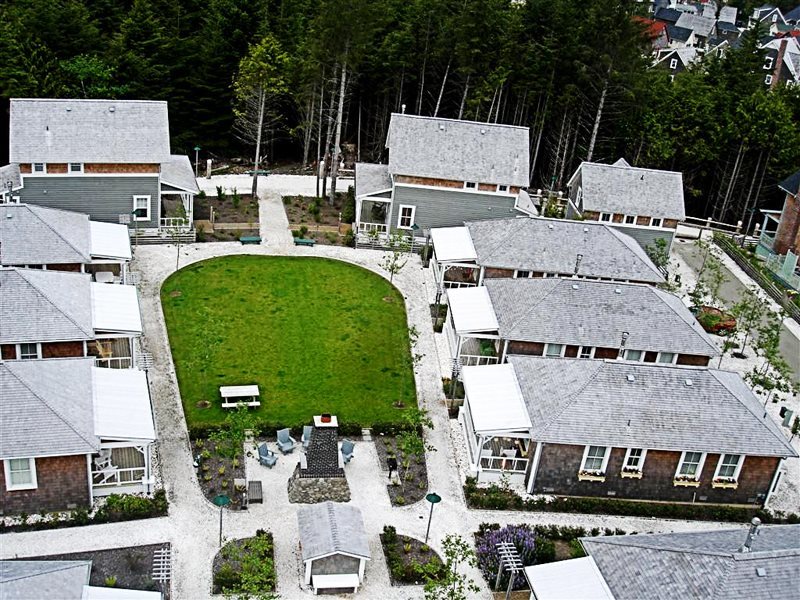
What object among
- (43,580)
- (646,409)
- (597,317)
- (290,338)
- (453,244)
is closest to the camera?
(43,580)

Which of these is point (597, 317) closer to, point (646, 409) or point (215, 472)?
point (646, 409)

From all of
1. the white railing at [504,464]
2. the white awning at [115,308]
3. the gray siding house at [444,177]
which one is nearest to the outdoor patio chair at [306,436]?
the white railing at [504,464]

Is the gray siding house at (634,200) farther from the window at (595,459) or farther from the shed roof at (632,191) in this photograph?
the window at (595,459)

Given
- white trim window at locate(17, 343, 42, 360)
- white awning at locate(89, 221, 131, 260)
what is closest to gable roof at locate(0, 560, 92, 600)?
white trim window at locate(17, 343, 42, 360)

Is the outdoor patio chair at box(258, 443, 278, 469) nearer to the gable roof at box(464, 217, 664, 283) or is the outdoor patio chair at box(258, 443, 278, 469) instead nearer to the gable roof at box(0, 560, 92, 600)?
the gable roof at box(0, 560, 92, 600)

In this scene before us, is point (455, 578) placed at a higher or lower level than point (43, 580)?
lower

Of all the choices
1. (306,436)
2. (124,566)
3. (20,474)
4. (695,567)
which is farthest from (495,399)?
(20,474)

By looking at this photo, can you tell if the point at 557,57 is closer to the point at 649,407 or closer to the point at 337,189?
the point at 337,189
